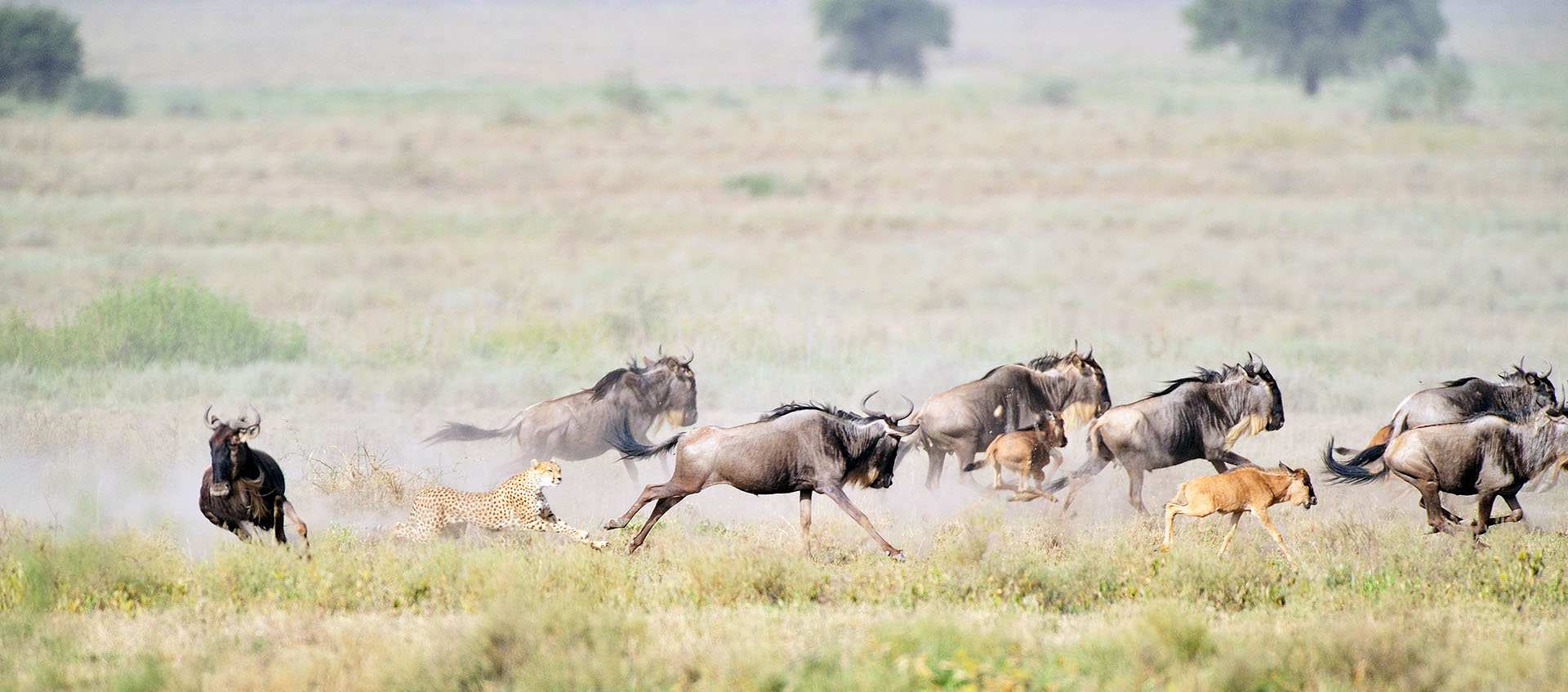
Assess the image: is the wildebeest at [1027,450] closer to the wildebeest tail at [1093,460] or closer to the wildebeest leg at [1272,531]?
the wildebeest tail at [1093,460]

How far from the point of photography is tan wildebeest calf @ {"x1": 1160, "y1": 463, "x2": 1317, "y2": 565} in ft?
31.3

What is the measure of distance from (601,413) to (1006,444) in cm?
325

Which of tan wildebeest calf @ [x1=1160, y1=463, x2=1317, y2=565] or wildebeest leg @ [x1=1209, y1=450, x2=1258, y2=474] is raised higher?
tan wildebeest calf @ [x1=1160, y1=463, x2=1317, y2=565]

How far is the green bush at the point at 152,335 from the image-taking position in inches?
677

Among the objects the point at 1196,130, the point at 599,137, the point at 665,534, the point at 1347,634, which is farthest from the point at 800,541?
the point at 1196,130

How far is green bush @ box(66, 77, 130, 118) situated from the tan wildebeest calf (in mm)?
49345

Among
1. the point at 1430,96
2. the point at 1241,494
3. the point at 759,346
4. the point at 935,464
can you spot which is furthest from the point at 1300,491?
the point at 1430,96

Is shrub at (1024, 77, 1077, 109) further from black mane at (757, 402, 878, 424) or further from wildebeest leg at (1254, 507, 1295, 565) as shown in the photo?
black mane at (757, 402, 878, 424)

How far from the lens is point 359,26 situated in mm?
107812

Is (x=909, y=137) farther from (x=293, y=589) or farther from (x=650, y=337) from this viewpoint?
(x=293, y=589)

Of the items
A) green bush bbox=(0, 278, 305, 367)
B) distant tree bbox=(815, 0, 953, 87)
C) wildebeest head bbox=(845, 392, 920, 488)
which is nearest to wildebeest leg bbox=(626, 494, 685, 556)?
wildebeest head bbox=(845, 392, 920, 488)

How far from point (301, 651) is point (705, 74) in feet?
292

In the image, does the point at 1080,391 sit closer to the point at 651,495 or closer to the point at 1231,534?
the point at 1231,534

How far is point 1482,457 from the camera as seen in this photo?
9797mm
